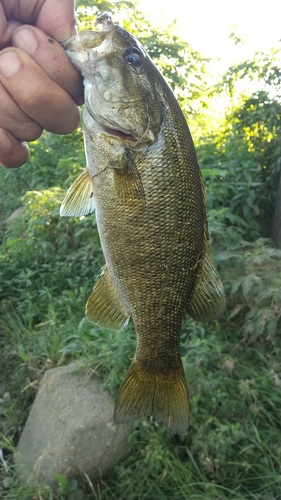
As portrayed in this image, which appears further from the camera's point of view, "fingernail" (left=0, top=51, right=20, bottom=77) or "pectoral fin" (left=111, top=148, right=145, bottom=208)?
"pectoral fin" (left=111, top=148, right=145, bottom=208)

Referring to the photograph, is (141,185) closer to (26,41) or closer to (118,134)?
(118,134)

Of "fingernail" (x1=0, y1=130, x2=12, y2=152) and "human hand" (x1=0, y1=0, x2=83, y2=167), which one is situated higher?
"human hand" (x1=0, y1=0, x2=83, y2=167)

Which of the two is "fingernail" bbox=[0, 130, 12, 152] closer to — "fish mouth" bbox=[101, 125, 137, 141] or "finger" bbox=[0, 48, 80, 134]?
"finger" bbox=[0, 48, 80, 134]

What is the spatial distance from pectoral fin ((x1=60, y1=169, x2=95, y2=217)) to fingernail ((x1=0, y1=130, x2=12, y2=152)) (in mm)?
246

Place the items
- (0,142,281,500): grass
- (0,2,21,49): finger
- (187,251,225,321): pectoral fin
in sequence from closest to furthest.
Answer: (0,2,21,49): finger, (187,251,225,321): pectoral fin, (0,142,281,500): grass

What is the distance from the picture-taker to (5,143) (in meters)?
1.49

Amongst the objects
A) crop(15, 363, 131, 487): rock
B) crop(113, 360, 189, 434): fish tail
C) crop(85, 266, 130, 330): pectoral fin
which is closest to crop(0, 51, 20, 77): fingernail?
crop(85, 266, 130, 330): pectoral fin

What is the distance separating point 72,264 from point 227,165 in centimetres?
196

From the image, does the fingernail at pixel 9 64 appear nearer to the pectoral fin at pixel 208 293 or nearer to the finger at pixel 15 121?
the finger at pixel 15 121

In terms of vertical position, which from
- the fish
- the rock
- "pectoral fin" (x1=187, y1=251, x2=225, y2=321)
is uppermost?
the fish

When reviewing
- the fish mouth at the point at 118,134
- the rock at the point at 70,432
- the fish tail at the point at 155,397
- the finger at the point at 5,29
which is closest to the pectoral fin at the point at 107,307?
the fish tail at the point at 155,397

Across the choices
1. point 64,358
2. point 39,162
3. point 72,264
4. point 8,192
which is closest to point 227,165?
point 72,264

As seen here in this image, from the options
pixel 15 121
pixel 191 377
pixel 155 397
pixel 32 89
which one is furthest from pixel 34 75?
pixel 191 377

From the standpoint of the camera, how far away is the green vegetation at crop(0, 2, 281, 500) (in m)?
2.71
